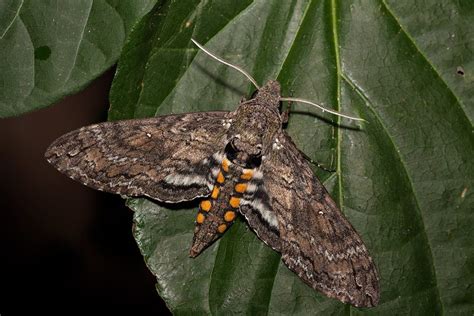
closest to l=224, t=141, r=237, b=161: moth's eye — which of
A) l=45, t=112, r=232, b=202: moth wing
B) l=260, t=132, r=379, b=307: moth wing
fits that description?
l=45, t=112, r=232, b=202: moth wing

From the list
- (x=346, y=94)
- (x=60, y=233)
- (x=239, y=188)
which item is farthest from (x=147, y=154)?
(x=60, y=233)

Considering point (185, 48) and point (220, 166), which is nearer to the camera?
point (185, 48)

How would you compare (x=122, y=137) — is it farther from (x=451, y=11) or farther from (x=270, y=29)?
(x=451, y=11)

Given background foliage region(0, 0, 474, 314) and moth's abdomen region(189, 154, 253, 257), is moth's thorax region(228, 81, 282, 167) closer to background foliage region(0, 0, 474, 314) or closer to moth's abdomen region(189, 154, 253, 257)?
moth's abdomen region(189, 154, 253, 257)

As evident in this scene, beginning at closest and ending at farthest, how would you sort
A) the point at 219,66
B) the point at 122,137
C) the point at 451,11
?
the point at 451,11 < the point at 219,66 < the point at 122,137

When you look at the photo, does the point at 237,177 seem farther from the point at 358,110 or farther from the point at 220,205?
the point at 358,110

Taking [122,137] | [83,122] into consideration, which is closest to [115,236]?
[83,122]
